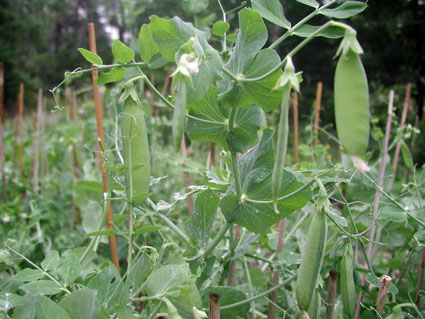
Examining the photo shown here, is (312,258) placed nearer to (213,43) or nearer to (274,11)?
(274,11)

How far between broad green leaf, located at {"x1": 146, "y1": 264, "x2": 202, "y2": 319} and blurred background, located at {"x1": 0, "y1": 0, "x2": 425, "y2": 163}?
0.54 meters

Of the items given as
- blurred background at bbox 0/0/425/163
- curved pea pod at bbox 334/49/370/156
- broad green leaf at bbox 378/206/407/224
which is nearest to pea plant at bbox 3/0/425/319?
curved pea pod at bbox 334/49/370/156

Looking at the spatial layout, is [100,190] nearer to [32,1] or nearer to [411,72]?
[411,72]

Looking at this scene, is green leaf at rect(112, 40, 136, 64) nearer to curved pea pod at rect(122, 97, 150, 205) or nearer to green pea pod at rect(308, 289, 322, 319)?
curved pea pod at rect(122, 97, 150, 205)

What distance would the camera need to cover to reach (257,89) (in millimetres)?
516

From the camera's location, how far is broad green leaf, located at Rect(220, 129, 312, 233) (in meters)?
0.56

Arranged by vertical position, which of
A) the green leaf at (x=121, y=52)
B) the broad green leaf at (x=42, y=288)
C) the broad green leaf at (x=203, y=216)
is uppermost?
the green leaf at (x=121, y=52)

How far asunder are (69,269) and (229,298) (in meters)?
0.26

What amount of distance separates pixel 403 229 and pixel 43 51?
60.6 ft

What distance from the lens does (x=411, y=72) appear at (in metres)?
5.41

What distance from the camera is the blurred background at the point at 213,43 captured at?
208 cm

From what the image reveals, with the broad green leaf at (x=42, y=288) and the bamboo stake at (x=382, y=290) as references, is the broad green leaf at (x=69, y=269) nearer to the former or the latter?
the broad green leaf at (x=42, y=288)

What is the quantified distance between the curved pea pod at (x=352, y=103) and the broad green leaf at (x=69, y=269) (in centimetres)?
44

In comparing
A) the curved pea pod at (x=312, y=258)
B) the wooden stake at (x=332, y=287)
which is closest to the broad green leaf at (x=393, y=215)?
the wooden stake at (x=332, y=287)
